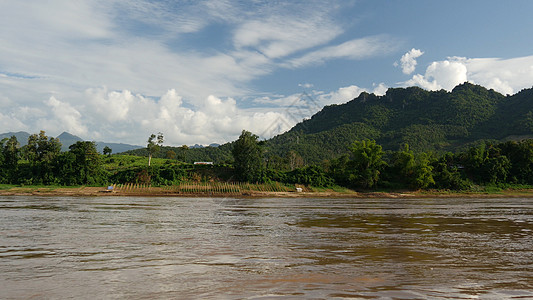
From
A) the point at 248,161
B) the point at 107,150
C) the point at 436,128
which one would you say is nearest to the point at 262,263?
the point at 248,161

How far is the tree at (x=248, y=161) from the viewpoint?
236ft

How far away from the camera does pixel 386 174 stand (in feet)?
255

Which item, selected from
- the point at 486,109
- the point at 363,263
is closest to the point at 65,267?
the point at 363,263

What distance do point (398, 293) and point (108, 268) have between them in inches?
322

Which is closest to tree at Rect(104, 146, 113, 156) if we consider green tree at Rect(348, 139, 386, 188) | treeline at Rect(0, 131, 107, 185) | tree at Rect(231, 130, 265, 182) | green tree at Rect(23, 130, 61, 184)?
green tree at Rect(23, 130, 61, 184)

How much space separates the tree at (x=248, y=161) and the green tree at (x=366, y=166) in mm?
20548

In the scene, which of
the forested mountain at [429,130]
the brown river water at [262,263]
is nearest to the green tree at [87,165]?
the brown river water at [262,263]

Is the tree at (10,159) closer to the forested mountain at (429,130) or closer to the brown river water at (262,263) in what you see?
the brown river water at (262,263)

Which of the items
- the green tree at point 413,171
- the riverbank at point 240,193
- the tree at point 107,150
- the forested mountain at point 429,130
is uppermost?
the forested mountain at point 429,130

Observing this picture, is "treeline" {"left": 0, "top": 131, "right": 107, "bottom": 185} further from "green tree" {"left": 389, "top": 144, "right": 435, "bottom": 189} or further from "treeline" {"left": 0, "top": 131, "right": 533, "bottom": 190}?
"green tree" {"left": 389, "top": 144, "right": 435, "bottom": 189}

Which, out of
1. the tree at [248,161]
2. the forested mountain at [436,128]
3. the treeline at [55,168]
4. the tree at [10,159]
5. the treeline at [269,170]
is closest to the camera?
the treeline at [55,168]

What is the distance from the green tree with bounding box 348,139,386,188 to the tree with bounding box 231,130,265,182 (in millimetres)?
20548

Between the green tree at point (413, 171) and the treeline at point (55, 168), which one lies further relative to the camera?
the green tree at point (413, 171)

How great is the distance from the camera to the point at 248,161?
72.1 meters
